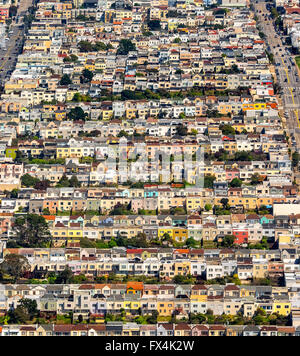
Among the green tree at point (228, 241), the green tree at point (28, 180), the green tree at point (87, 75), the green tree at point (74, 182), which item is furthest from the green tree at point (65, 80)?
the green tree at point (228, 241)

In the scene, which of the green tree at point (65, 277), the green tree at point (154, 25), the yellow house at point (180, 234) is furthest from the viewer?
the green tree at point (154, 25)

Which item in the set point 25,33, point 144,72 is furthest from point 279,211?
point 25,33

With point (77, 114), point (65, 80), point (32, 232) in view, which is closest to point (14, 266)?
point (32, 232)

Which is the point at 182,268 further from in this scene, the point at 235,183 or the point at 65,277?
the point at 235,183

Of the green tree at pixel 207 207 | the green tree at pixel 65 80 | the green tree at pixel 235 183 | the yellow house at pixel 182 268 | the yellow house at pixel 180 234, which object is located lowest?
the yellow house at pixel 182 268

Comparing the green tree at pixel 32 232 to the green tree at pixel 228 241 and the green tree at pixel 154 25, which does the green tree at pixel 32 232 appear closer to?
the green tree at pixel 228 241

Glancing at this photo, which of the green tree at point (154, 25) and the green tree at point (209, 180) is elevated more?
the green tree at point (154, 25)

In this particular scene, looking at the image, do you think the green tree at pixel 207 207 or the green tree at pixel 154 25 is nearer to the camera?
the green tree at pixel 207 207
